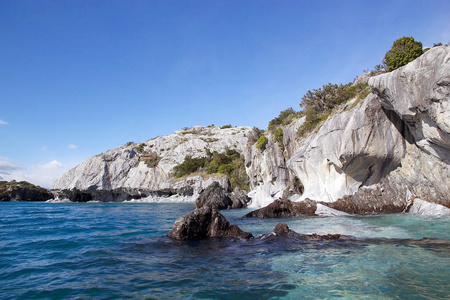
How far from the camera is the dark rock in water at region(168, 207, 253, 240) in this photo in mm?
13031

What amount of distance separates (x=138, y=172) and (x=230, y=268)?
215 ft

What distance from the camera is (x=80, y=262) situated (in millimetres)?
9289

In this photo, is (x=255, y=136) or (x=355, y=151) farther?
(x=255, y=136)

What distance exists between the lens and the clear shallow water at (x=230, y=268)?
6250 mm

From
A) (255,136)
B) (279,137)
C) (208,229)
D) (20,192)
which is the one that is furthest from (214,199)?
(20,192)

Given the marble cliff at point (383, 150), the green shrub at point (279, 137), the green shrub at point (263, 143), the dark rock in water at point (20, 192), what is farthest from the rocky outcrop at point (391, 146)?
the dark rock in water at point (20, 192)

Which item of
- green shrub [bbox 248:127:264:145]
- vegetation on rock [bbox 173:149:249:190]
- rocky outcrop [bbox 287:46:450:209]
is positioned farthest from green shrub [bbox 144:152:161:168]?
rocky outcrop [bbox 287:46:450:209]

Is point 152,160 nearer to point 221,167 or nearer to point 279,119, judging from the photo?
point 221,167

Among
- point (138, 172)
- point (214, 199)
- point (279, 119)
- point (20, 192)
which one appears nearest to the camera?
point (214, 199)

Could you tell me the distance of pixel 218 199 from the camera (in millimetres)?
38438

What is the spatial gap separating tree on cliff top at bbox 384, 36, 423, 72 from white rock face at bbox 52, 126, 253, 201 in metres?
37.8

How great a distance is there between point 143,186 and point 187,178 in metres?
12.1

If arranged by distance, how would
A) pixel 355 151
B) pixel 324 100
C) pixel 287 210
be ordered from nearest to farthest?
1. pixel 355 151
2. pixel 287 210
3. pixel 324 100

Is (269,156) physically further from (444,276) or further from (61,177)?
(61,177)
